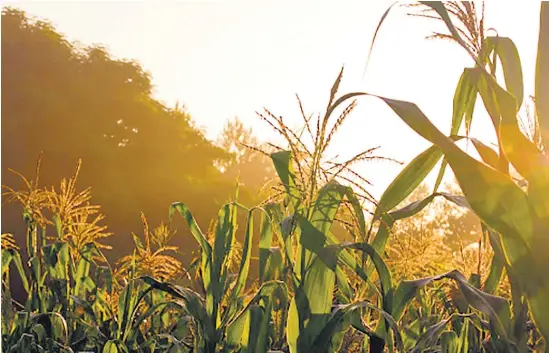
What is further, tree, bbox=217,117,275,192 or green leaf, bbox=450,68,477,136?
tree, bbox=217,117,275,192

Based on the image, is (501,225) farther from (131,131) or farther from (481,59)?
(131,131)

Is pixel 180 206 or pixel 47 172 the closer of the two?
pixel 180 206

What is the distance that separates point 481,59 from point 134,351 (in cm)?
148

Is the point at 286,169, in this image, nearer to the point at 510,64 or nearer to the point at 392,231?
the point at 392,231

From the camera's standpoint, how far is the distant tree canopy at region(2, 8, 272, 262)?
44.9 ft

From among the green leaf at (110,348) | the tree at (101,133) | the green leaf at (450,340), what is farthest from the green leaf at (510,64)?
the tree at (101,133)

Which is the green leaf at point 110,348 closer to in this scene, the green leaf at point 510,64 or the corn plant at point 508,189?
the corn plant at point 508,189

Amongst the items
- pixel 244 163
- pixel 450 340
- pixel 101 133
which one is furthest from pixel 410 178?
pixel 244 163

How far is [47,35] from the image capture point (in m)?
15.4

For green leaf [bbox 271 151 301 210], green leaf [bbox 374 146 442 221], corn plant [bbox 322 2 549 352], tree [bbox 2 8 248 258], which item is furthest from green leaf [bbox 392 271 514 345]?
tree [bbox 2 8 248 258]

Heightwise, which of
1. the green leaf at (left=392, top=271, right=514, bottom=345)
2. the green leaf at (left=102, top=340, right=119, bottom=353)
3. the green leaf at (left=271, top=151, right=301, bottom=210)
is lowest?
the green leaf at (left=102, top=340, right=119, bottom=353)

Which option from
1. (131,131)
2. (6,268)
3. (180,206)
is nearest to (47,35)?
(131,131)

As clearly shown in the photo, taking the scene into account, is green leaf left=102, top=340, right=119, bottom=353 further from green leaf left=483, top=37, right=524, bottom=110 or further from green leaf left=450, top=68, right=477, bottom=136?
green leaf left=483, top=37, right=524, bottom=110

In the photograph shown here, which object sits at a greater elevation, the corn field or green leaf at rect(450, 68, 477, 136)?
green leaf at rect(450, 68, 477, 136)
